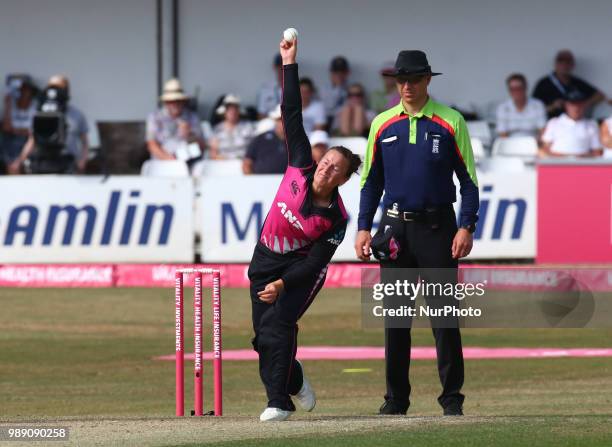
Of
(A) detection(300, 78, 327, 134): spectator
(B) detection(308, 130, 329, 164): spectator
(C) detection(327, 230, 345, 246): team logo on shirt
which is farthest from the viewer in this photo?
(A) detection(300, 78, 327, 134): spectator

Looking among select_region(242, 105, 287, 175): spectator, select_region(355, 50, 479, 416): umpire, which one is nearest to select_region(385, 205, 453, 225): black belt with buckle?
select_region(355, 50, 479, 416): umpire

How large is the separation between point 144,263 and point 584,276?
17.0 feet

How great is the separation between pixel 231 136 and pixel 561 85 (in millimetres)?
4696

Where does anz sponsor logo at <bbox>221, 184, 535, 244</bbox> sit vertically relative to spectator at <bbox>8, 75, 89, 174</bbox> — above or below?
below

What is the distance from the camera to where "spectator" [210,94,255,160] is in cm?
1892

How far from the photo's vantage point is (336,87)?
807 inches

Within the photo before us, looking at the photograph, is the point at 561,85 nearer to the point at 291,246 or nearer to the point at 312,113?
the point at 312,113

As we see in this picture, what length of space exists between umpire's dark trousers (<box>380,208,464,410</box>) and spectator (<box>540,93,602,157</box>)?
10301 millimetres

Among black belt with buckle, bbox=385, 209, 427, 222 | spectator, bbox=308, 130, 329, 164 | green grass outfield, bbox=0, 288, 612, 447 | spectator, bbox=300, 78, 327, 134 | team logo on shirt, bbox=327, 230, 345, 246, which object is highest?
black belt with buckle, bbox=385, 209, 427, 222

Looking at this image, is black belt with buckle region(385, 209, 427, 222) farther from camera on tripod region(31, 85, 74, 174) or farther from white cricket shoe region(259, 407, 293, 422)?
camera on tripod region(31, 85, 74, 174)

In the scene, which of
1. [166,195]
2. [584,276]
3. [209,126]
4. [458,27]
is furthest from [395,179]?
[458,27]

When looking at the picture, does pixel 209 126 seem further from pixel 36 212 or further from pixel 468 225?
pixel 468 225

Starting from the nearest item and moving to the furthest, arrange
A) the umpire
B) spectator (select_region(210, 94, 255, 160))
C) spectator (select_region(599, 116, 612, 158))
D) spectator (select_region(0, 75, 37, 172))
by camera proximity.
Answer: the umpire
spectator (select_region(599, 116, 612, 158))
spectator (select_region(210, 94, 255, 160))
spectator (select_region(0, 75, 37, 172))

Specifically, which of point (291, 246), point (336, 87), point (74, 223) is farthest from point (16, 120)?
point (291, 246)
